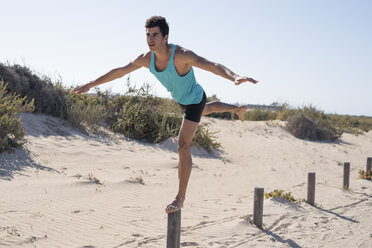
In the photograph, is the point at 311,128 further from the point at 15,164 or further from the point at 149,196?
the point at 15,164

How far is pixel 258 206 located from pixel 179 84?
8.66ft

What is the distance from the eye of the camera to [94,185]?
7.20 m

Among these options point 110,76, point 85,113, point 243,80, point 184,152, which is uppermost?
point 110,76

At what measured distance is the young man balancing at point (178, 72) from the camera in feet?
13.2

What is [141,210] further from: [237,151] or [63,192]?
[237,151]

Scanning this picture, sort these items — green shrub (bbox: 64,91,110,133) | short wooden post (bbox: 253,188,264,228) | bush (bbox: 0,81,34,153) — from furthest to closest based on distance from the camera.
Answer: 1. green shrub (bbox: 64,91,110,133)
2. bush (bbox: 0,81,34,153)
3. short wooden post (bbox: 253,188,264,228)

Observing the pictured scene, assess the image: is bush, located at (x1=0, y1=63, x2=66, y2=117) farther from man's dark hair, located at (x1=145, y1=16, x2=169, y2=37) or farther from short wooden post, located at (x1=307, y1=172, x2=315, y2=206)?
man's dark hair, located at (x1=145, y1=16, x2=169, y2=37)

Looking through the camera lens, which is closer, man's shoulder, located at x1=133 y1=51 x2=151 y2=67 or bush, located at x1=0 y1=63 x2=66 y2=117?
man's shoulder, located at x1=133 y1=51 x2=151 y2=67

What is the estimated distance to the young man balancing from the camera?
4031 millimetres

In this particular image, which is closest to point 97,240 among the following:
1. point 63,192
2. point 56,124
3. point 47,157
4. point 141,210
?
point 141,210

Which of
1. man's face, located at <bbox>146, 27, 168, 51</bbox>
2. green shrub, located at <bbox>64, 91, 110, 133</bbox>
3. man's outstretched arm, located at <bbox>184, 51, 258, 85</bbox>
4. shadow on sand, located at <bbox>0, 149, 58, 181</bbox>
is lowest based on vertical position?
shadow on sand, located at <bbox>0, 149, 58, 181</bbox>

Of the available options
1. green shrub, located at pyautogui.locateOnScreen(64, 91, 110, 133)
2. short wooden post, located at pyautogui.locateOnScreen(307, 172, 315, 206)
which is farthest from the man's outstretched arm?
green shrub, located at pyautogui.locateOnScreen(64, 91, 110, 133)

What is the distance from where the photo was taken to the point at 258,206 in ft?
19.2

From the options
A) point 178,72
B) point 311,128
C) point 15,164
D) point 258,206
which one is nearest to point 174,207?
point 178,72
